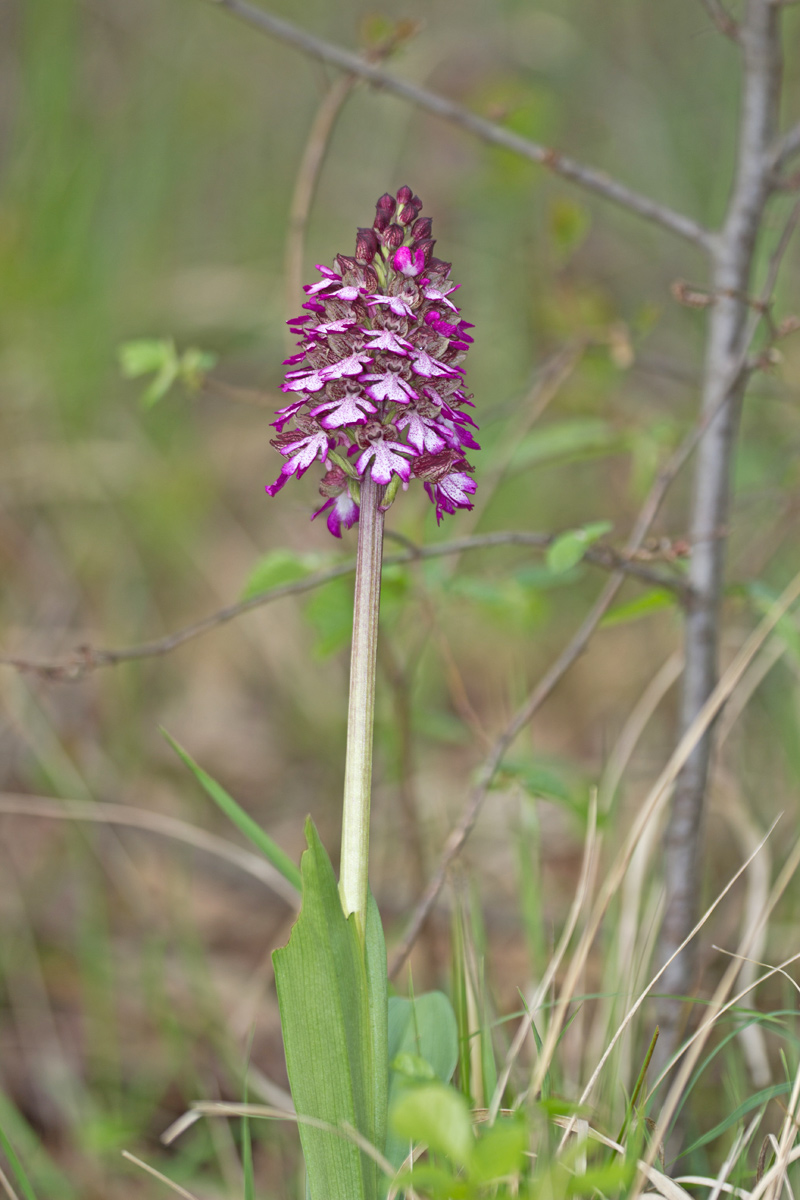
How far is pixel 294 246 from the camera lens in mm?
1987

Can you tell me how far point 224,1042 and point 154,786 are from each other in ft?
3.89

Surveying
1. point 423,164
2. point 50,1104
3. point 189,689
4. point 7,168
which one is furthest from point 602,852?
point 423,164

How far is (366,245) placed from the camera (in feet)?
3.57

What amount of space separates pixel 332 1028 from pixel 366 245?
0.87m

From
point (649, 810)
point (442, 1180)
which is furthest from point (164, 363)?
point (442, 1180)

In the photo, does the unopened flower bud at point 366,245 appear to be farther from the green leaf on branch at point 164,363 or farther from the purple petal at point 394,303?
the green leaf on branch at point 164,363

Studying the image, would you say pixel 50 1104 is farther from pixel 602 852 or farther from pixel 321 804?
pixel 602 852

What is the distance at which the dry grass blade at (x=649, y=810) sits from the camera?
1.23m

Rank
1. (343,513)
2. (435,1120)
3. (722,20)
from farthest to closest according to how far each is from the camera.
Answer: (722,20) < (343,513) < (435,1120)

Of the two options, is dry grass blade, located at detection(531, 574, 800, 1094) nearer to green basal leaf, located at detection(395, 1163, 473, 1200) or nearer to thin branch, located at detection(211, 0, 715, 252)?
green basal leaf, located at detection(395, 1163, 473, 1200)

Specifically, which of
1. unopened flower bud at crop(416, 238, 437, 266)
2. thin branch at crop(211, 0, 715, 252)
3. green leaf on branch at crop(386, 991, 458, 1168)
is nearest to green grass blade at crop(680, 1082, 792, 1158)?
green leaf on branch at crop(386, 991, 458, 1168)

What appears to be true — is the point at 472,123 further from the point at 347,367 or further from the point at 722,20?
the point at 347,367

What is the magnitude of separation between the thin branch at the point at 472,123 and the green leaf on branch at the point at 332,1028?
4.27 feet

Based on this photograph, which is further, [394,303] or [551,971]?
[551,971]
